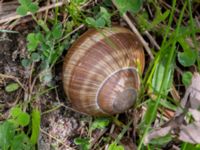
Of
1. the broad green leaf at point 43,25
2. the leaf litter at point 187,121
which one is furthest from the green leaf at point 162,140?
the broad green leaf at point 43,25

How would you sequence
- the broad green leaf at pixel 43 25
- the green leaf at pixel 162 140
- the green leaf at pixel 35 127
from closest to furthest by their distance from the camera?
the green leaf at pixel 162 140, the green leaf at pixel 35 127, the broad green leaf at pixel 43 25

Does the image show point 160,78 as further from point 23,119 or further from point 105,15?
point 23,119

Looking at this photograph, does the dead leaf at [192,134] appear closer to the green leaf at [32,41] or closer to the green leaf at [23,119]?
the green leaf at [23,119]

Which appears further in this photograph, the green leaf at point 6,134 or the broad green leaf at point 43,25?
the broad green leaf at point 43,25

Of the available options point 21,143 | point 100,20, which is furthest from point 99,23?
point 21,143

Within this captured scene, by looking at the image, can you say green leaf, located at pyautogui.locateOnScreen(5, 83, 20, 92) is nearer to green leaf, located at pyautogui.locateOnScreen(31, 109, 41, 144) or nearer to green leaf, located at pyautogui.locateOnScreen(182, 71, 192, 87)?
green leaf, located at pyautogui.locateOnScreen(31, 109, 41, 144)

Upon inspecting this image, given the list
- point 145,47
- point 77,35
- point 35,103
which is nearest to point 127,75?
point 145,47
